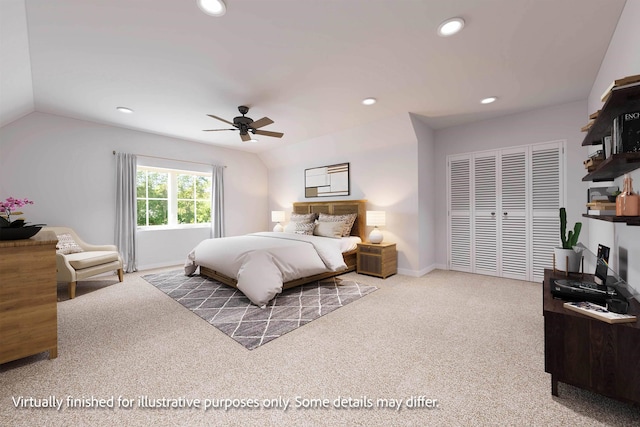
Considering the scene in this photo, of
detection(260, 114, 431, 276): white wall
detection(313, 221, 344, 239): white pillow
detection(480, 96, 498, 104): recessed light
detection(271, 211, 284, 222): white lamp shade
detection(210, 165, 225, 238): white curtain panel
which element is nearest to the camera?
detection(480, 96, 498, 104): recessed light

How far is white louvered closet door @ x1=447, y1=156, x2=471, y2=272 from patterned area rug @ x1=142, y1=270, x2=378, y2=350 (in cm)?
199

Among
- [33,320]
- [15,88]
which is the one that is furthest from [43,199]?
[33,320]

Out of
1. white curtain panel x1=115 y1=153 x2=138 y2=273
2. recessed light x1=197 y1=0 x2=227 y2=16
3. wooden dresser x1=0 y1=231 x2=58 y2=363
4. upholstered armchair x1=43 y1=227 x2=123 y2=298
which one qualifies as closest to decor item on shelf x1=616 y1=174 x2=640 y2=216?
recessed light x1=197 y1=0 x2=227 y2=16

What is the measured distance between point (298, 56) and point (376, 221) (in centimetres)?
286

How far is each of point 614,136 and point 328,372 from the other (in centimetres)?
Answer: 229

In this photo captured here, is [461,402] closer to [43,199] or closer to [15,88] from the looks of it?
[15,88]

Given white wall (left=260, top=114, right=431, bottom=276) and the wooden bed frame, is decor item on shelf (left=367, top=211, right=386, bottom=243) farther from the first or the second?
the wooden bed frame

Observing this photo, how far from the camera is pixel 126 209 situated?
181 inches

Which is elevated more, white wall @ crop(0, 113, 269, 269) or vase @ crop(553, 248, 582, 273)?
white wall @ crop(0, 113, 269, 269)

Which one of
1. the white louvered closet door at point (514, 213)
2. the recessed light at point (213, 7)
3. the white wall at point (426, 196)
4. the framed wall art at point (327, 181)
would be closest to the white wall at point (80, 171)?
the framed wall art at point (327, 181)

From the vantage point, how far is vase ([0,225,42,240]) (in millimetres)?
1908

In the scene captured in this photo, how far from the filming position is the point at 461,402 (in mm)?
1525

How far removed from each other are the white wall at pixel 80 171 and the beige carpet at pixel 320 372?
194 centimetres

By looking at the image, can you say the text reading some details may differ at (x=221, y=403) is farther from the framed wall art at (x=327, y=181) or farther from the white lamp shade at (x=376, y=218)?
the framed wall art at (x=327, y=181)
